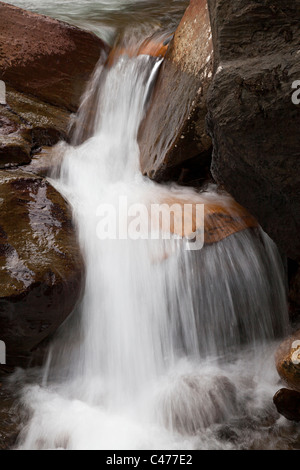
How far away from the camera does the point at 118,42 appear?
6266mm

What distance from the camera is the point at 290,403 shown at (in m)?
3.36

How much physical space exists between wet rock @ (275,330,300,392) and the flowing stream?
26cm

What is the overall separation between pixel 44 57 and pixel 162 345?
12.4 ft

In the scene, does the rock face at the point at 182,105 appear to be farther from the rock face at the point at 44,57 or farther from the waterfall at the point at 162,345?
the rock face at the point at 44,57

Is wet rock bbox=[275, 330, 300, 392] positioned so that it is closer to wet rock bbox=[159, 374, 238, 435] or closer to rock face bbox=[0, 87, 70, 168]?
wet rock bbox=[159, 374, 238, 435]

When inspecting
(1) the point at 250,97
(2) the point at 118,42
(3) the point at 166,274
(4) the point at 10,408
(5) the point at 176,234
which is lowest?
(4) the point at 10,408

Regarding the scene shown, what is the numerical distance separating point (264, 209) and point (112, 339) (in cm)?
160

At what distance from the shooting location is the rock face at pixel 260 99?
10.5 feet

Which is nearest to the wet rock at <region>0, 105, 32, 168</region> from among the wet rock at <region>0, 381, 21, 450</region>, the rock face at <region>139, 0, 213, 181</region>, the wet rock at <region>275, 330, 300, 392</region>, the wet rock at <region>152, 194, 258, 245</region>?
the rock face at <region>139, 0, 213, 181</region>

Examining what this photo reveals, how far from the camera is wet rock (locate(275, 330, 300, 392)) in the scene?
Result: 328cm

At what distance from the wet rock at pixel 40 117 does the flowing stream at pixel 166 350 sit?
128 cm

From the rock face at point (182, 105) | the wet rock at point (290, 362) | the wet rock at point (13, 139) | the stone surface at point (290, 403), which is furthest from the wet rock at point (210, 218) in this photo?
the wet rock at point (13, 139)

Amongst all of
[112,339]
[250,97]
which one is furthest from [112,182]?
[250,97]

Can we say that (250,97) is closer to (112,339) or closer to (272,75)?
(272,75)
